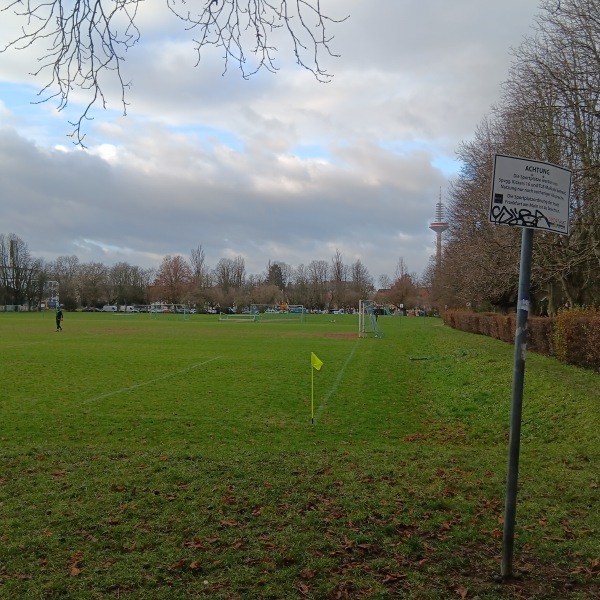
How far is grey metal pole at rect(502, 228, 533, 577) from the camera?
3727 mm

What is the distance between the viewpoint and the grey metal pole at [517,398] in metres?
3.73

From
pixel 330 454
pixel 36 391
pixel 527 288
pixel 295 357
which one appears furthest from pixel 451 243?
pixel 527 288

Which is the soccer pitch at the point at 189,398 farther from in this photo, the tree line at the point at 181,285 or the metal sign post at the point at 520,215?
the tree line at the point at 181,285

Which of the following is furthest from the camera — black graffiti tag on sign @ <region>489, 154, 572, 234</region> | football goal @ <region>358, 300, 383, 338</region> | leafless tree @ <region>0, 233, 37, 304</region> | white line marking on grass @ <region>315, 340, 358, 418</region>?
leafless tree @ <region>0, 233, 37, 304</region>

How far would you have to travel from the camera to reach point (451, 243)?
4366 cm

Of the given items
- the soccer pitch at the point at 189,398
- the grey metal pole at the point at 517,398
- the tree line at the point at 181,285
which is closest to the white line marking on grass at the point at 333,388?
the soccer pitch at the point at 189,398

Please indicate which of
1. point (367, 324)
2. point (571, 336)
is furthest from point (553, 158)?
point (367, 324)

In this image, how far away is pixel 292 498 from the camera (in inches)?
209

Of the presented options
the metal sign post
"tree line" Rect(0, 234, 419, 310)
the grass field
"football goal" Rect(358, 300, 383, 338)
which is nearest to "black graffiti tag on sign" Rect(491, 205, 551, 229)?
the metal sign post

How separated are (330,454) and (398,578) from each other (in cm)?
358

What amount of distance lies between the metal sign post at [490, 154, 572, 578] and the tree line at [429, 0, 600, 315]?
8718mm

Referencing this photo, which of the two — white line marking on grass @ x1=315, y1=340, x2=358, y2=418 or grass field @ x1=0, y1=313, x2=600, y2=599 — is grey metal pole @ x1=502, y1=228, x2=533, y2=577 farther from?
white line marking on grass @ x1=315, y1=340, x2=358, y2=418

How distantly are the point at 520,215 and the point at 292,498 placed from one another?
324cm

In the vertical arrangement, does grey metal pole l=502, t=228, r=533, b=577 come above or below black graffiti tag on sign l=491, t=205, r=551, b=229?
below
